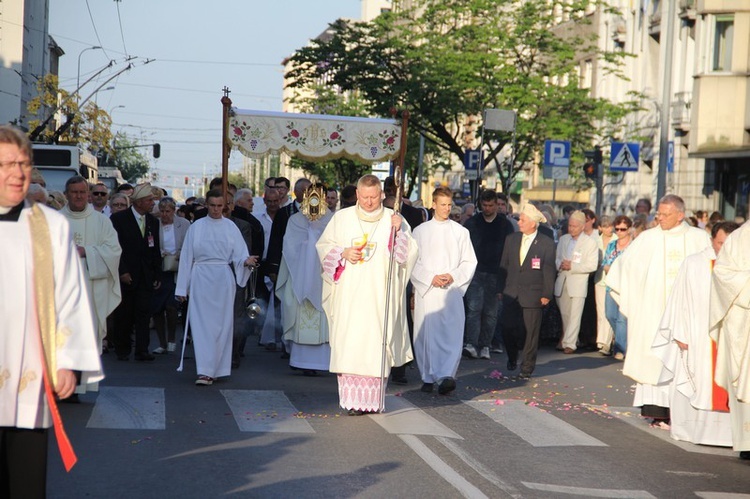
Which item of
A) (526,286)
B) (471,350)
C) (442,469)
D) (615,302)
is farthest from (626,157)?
(442,469)

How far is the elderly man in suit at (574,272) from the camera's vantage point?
18078 millimetres

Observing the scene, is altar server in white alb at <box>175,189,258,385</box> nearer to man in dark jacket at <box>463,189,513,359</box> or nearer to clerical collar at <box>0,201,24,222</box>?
man in dark jacket at <box>463,189,513,359</box>

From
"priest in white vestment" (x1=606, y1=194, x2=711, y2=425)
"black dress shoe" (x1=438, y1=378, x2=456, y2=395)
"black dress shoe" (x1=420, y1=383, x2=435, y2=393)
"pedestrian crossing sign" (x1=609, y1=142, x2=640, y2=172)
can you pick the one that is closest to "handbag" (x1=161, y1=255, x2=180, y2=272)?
"black dress shoe" (x1=420, y1=383, x2=435, y2=393)

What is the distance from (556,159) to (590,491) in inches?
722

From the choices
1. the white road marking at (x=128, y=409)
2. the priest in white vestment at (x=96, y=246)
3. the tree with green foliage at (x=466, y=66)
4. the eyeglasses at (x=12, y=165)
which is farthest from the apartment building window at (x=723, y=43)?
the eyeglasses at (x=12, y=165)

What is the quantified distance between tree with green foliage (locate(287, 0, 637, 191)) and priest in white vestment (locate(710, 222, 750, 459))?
23555 mm

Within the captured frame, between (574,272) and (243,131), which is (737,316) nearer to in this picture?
(243,131)

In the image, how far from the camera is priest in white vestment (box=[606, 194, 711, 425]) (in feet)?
37.0

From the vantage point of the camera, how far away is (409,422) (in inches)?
408

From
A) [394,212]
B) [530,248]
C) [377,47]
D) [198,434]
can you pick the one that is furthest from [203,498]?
[377,47]

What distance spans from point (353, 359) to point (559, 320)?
8831 mm

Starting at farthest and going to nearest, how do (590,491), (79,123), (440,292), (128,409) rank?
1. (79,123)
2. (440,292)
3. (128,409)
4. (590,491)

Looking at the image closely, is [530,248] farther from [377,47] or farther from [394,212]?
[377,47]

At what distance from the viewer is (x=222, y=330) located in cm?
1291
